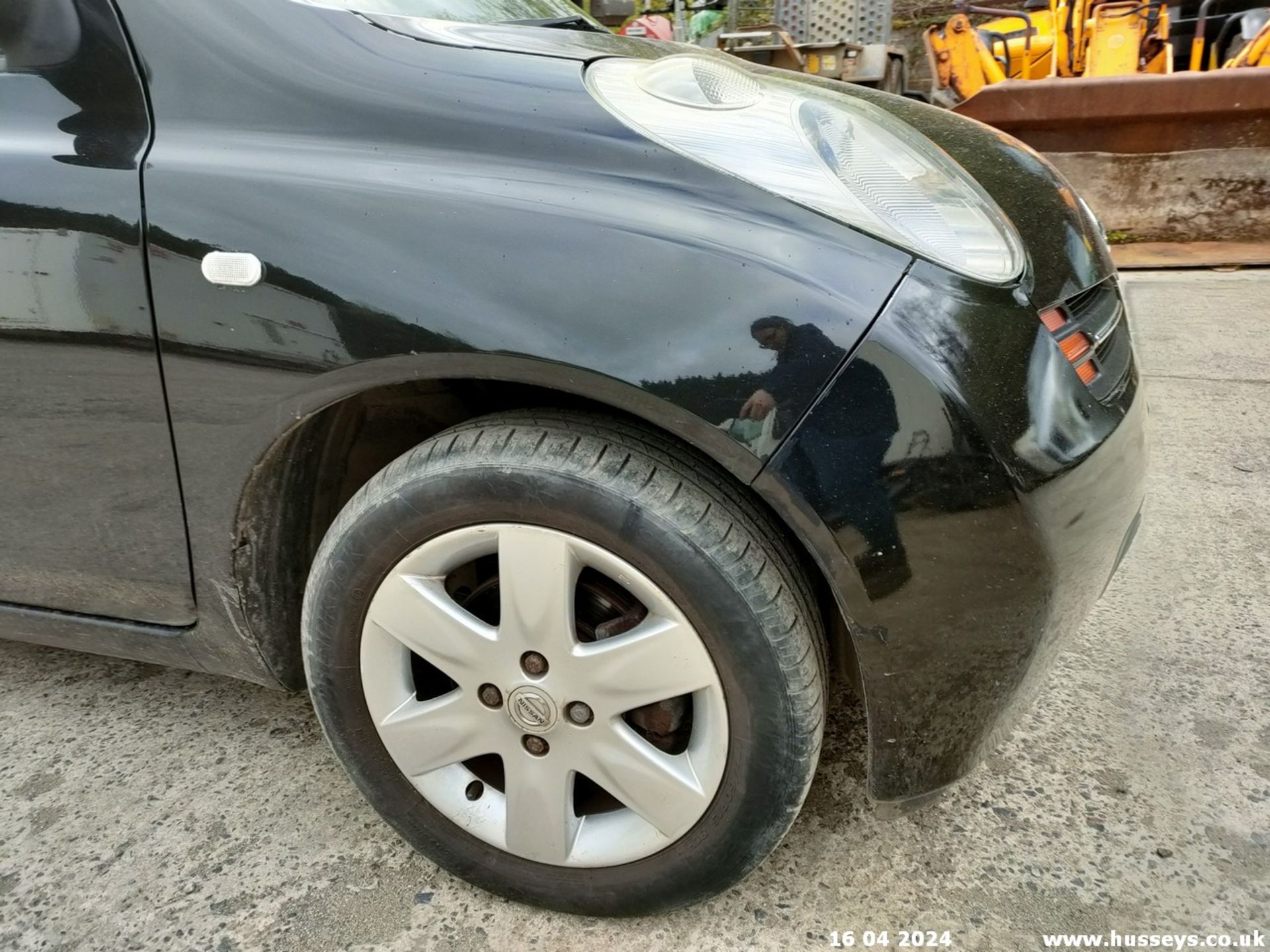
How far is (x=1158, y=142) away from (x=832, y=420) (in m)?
5.84

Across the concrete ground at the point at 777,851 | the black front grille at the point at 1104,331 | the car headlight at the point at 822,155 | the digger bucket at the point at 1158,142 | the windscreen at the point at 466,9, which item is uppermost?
the windscreen at the point at 466,9

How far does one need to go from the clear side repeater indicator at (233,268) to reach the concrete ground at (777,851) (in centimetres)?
103

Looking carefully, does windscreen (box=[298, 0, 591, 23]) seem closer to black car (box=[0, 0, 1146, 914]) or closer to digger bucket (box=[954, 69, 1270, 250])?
black car (box=[0, 0, 1146, 914])

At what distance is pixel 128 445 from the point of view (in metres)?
1.52

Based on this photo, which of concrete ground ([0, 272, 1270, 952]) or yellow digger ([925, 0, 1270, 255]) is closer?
concrete ground ([0, 272, 1270, 952])

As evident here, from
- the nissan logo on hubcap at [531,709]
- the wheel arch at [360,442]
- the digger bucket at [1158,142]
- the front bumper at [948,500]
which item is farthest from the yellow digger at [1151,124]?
the nissan logo on hubcap at [531,709]

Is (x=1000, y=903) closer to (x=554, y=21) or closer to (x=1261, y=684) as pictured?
(x=1261, y=684)

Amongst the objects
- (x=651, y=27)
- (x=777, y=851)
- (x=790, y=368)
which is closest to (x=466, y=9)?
(x=790, y=368)

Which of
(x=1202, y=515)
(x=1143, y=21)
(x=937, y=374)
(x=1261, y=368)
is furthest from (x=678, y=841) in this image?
(x=1143, y=21)

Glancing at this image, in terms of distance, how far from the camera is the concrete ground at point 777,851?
1563mm

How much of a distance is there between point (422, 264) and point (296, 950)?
1.12 metres

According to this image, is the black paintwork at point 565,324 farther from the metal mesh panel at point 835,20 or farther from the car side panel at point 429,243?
A: the metal mesh panel at point 835,20

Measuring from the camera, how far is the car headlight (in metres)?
1.31

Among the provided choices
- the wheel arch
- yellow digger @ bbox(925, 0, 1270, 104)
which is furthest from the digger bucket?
the wheel arch
